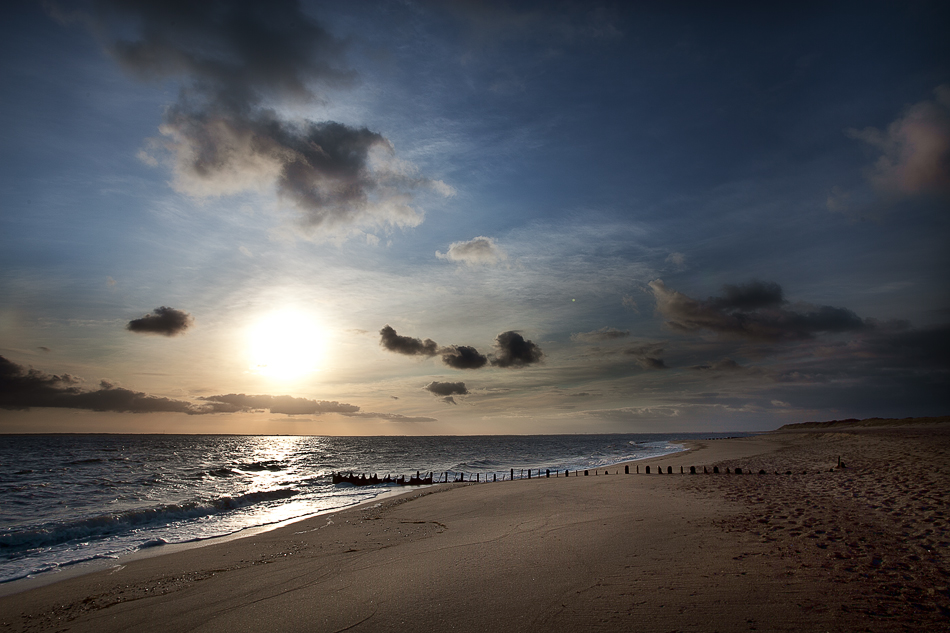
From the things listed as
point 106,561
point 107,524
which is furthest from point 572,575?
point 107,524

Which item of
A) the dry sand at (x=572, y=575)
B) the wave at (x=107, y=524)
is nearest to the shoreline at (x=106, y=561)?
the dry sand at (x=572, y=575)

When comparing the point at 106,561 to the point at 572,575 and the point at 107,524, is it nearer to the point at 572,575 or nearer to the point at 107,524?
the point at 107,524

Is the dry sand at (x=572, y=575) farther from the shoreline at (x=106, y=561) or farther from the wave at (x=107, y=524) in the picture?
the wave at (x=107, y=524)

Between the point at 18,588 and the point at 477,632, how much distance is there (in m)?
13.7

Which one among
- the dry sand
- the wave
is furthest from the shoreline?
the wave

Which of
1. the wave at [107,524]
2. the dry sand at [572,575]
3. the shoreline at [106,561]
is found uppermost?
the dry sand at [572,575]

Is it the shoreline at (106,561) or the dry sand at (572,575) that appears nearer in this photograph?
the dry sand at (572,575)

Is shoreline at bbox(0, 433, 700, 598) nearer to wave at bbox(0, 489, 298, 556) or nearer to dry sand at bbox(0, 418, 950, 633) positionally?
dry sand at bbox(0, 418, 950, 633)

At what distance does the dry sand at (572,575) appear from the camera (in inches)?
268

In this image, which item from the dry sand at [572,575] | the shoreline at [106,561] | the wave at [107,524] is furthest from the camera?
the wave at [107,524]

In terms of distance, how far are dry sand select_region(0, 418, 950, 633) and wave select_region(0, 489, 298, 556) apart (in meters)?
7.58

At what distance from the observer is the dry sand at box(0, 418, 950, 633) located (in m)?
6.80

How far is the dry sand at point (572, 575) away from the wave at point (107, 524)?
7.58 m

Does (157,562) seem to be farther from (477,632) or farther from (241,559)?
(477,632)
